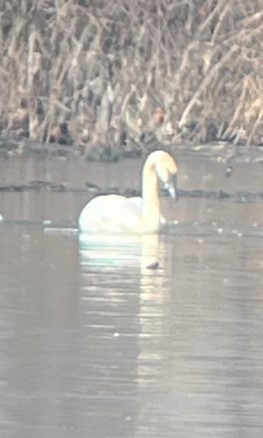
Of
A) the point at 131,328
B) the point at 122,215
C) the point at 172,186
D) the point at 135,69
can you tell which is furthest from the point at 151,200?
the point at 135,69

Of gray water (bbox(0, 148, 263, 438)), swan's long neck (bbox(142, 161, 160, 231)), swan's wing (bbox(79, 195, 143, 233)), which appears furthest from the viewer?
swan's long neck (bbox(142, 161, 160, 231))

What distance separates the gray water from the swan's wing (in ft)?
0.47

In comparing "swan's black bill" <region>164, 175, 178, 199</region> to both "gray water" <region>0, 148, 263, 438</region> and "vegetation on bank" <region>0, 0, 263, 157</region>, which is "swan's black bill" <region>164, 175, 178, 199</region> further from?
"vegetation on bank" <region>0, 0, 263, 157</region>

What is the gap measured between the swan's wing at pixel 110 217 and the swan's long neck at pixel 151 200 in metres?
0.05

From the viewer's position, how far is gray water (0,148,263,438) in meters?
6.14

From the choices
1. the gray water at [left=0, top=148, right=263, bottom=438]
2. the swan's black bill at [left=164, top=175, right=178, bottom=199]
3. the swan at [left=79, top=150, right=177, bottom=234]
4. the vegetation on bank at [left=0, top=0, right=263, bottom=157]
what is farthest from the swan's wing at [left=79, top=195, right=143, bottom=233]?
the vegetation on bank at [left=0, top=0, right=263, bottom=157]

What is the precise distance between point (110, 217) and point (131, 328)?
176 inches

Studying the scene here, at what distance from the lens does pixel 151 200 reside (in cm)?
1284

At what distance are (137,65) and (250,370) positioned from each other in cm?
1738

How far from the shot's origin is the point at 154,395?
6.47 meters

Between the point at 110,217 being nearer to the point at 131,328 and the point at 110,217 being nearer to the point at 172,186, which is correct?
the point at 172,186

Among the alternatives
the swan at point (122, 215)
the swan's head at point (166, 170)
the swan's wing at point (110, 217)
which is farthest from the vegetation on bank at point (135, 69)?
the swan's wing at point (110, 217)

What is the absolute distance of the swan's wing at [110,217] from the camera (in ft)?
40.4

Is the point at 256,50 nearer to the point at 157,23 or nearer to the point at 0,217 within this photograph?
the point at 157,23
